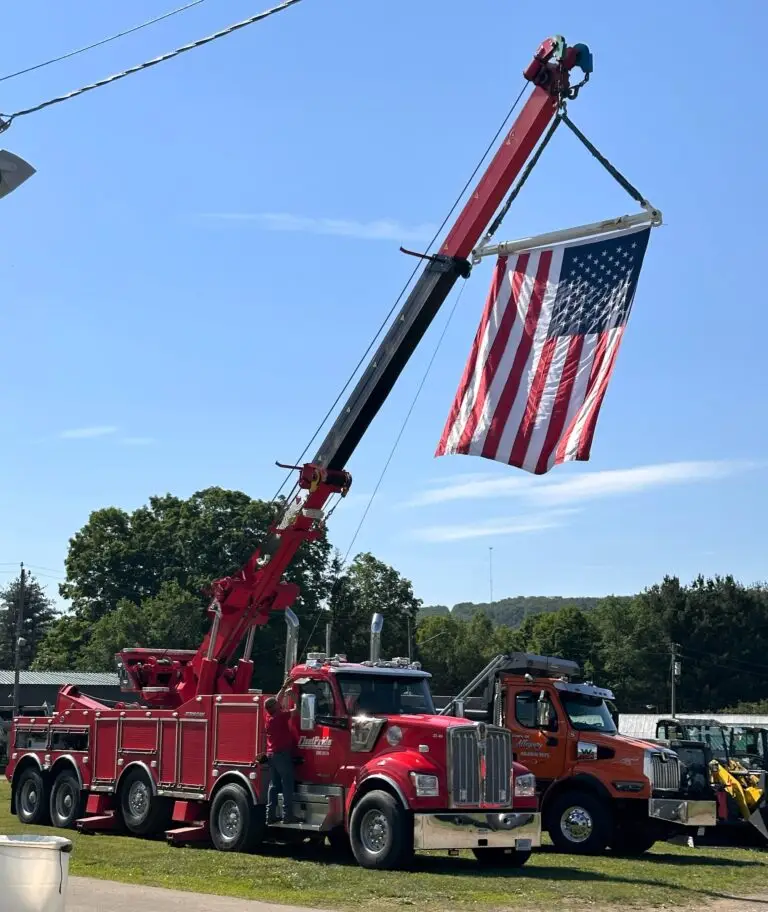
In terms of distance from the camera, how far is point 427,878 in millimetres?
14625

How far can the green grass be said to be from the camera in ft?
43.1

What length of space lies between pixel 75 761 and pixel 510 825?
870 centimetres

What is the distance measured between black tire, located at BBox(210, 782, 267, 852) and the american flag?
18.4 feet

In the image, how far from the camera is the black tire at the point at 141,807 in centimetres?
1942

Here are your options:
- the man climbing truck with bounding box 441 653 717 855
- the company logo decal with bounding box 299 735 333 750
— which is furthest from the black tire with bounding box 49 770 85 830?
the man climbing truck with bounding box 441 653 717 855

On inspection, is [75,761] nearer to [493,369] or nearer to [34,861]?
[493,369]

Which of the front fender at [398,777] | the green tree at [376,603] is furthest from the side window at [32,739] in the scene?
A: the green tree at [376,603]

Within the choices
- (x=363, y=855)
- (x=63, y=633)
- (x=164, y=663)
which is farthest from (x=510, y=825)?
(x=63, y=633)

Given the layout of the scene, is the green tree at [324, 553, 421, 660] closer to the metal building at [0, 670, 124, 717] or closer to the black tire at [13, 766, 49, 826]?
the metal building at [0, 670, 124, 717]

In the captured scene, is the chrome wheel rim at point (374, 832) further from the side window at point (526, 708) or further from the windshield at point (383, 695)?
the side window at point (526, 708)

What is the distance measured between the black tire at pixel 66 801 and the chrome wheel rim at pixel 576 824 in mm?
7994

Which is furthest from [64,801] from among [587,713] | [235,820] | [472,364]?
[472,364]

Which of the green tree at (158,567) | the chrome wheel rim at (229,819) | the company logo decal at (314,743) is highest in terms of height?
the green tree at (158,567)

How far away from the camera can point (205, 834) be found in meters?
18.2
